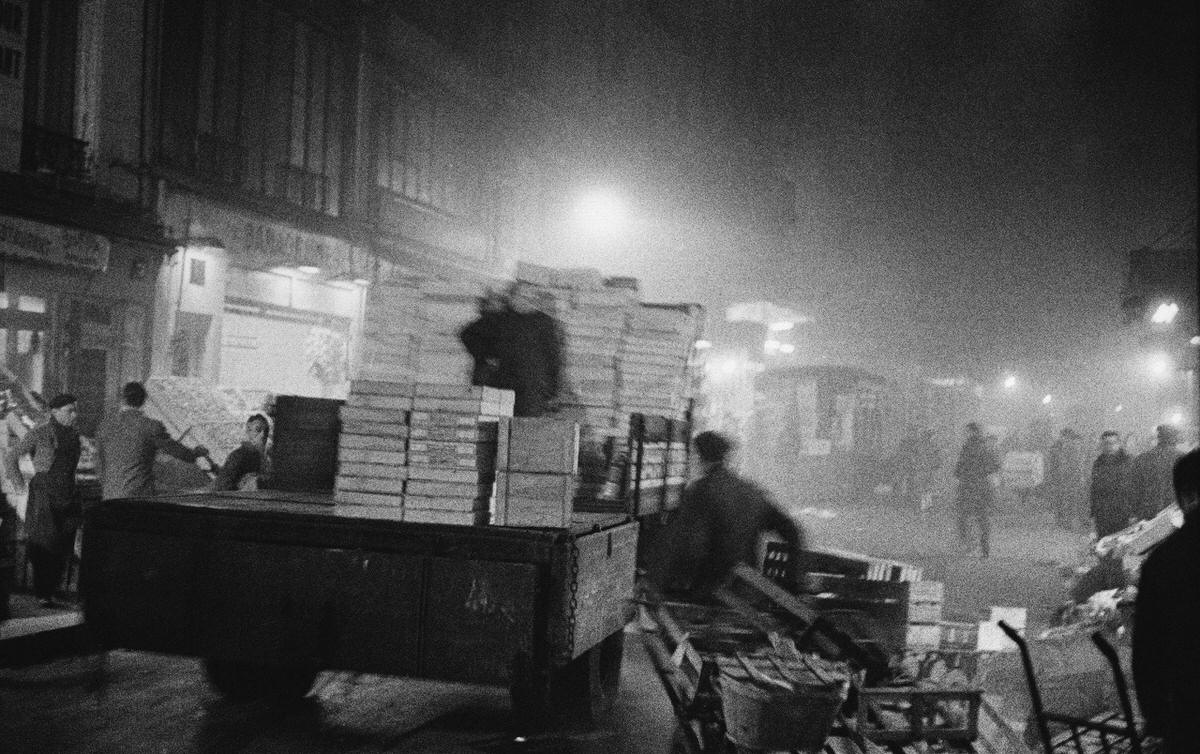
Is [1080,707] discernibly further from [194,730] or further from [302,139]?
[302,139]

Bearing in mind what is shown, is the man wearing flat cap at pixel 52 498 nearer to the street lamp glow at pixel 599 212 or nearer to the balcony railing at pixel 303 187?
the balcony railing at pixel 303 187

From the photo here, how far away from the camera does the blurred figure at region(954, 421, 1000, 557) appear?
18.6m

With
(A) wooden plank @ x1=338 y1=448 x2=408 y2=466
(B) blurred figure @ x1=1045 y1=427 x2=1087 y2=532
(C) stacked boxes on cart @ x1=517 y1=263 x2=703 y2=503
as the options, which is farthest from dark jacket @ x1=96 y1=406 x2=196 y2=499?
(B) blurred figure @ x1=1045 y1=427 x2=1087 y2=532

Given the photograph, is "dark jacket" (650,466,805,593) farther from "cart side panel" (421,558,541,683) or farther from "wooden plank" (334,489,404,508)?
"wooden plank" (334,489,404,508)

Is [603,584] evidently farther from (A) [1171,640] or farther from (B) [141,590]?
(A) [1171,640]

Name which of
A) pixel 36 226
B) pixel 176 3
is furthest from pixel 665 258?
pixel 36 226

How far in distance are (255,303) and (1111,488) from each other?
15.2m

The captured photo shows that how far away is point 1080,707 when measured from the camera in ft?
22.4

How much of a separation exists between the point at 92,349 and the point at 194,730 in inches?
427

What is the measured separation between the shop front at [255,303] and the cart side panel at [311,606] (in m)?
10.6

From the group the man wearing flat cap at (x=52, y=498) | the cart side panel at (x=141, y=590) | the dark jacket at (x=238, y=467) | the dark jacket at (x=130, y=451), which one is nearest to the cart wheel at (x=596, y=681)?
the cart side panel at (x=141, y=590)

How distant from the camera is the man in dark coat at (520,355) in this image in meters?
8.89

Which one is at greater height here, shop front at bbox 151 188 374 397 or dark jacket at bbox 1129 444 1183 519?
shop front at bbox 151 188 374 397

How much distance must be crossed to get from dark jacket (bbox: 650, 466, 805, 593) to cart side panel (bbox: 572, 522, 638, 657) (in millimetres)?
291
